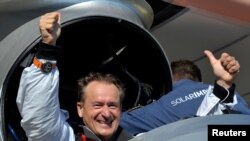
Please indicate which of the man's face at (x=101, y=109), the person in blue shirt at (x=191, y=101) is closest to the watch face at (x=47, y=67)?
the man's face at (x=101, y=109)

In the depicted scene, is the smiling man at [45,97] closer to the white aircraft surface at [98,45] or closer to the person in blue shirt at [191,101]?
the white aircraft surface at [98,45]

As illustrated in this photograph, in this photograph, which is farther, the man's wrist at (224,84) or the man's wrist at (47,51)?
the man's wrist at (224,84)

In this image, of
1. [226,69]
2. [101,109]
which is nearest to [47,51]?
[101,109]

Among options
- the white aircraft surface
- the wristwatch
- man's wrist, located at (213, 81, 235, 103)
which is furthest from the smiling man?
man's wrist, located at (213, 81, 235, 103)

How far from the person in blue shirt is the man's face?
0.23 m

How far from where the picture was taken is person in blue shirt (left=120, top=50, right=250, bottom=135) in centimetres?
156

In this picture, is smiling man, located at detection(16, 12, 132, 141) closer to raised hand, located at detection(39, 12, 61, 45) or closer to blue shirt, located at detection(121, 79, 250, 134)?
raised hand, located at detection(39, 12, 61, 45)

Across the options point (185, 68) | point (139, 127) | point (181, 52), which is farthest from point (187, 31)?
point (139, 127)

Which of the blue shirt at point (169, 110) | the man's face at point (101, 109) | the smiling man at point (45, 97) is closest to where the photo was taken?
the smiling man at point (45, 97)

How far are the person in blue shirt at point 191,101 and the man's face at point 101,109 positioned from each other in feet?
0.75

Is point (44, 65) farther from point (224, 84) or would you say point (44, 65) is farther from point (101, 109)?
point (224, 84)

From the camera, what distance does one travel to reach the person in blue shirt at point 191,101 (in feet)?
5.11

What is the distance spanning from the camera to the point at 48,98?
1351 mm

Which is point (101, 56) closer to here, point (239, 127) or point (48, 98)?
point (48, 98)
